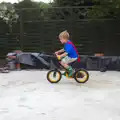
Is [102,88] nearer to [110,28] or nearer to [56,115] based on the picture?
[56,115]

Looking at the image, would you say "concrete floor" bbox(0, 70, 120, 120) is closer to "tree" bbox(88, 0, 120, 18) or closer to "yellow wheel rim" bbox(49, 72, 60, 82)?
"yellow wheel rim" bbox(49, 72, 60, 82)

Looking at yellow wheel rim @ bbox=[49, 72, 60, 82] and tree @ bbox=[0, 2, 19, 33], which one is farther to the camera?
tree @ bbox=[0, 2, 19, 33]

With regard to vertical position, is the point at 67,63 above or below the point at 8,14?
below

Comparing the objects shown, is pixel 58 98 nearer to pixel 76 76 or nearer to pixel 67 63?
pixel 76 76

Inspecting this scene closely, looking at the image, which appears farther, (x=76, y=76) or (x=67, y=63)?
(x=67, y=63)

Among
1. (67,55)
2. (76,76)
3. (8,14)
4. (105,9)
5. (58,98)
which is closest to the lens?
(58,98)

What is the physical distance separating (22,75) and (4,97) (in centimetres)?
340

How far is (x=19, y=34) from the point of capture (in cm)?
1434

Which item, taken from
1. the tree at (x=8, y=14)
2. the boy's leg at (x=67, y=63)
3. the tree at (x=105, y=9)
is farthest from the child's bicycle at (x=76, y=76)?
the tree at (x=8, y=14)

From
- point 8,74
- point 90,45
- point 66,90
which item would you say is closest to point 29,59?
point 8,74

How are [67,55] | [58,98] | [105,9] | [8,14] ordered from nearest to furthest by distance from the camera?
[58,98]
[67,55]
[105,9]
[8,14]

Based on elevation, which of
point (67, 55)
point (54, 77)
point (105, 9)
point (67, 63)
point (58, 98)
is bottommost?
point (58, 98)

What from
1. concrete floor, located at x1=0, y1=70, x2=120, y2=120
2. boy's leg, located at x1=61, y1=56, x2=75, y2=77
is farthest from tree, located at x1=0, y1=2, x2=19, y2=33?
boy's leg, located at x1=61, y1=56, x2=75, y2=77

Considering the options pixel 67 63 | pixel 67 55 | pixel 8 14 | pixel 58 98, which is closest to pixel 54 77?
pixel 67 63
